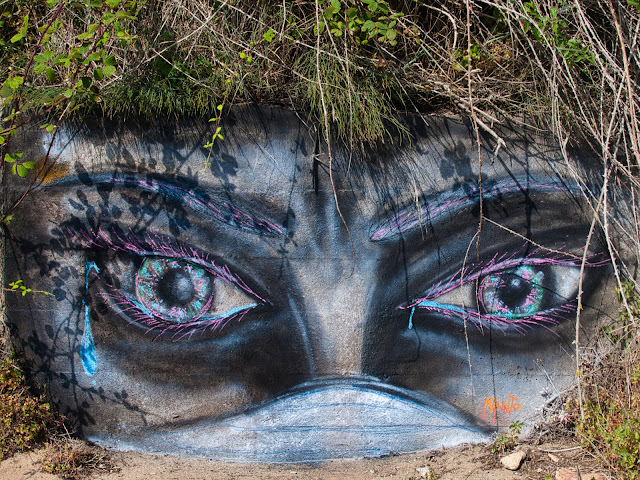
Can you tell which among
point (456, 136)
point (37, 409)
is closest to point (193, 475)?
point (37, 409)

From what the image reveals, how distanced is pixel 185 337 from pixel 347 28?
75.1 inches

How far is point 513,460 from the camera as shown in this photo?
113 inches

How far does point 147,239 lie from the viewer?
2826 mm

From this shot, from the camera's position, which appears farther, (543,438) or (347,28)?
(543,438)

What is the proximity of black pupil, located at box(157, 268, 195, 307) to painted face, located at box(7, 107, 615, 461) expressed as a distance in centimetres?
1

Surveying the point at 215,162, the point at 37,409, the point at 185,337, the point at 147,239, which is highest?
the point at 215,162

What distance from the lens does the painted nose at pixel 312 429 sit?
9.59 ft

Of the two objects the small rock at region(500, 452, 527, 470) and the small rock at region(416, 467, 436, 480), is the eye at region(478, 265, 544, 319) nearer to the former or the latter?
the small rock at region(500, 452, 527, 470)

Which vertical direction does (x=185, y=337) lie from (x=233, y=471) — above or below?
above

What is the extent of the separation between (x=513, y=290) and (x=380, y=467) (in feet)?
4.23

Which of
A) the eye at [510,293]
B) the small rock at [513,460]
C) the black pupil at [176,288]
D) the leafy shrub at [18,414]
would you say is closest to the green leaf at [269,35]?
the black pupil at [176,288]

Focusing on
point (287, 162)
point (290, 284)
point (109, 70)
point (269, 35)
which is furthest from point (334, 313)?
point (109, 70)

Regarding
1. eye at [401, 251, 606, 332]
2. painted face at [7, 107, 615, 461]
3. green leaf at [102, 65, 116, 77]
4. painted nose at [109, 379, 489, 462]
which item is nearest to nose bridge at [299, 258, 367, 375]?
painted face at [7, 107, 615, 461]

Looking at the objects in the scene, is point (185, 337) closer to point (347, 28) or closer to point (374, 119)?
point (374, 119)
